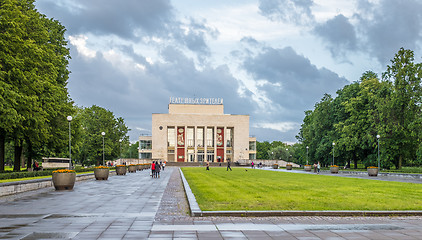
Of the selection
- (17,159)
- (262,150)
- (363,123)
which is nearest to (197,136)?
(262,150)

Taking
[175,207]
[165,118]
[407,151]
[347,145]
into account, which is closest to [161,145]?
[165,118]

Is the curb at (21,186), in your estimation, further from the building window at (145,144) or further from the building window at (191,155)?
the building window at (145,144)

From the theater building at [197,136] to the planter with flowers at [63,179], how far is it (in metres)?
94.8

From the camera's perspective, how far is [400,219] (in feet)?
36.7

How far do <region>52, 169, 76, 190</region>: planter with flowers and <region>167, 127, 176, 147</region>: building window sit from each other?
323 feet

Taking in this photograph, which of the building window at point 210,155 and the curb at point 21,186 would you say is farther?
the building window at point 210,155

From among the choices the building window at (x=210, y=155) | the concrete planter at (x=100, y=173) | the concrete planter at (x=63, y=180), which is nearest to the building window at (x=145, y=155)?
the building window at (x=210, y=155)

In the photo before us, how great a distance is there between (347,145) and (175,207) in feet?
154

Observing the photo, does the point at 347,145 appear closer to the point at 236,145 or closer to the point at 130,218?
the point at 130,218

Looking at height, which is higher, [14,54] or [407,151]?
[14,54]

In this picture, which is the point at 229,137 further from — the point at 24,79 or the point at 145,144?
the point at 24,79

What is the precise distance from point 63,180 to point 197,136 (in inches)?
3920

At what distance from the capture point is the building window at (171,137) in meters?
120

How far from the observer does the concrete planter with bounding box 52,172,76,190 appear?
823 inches
